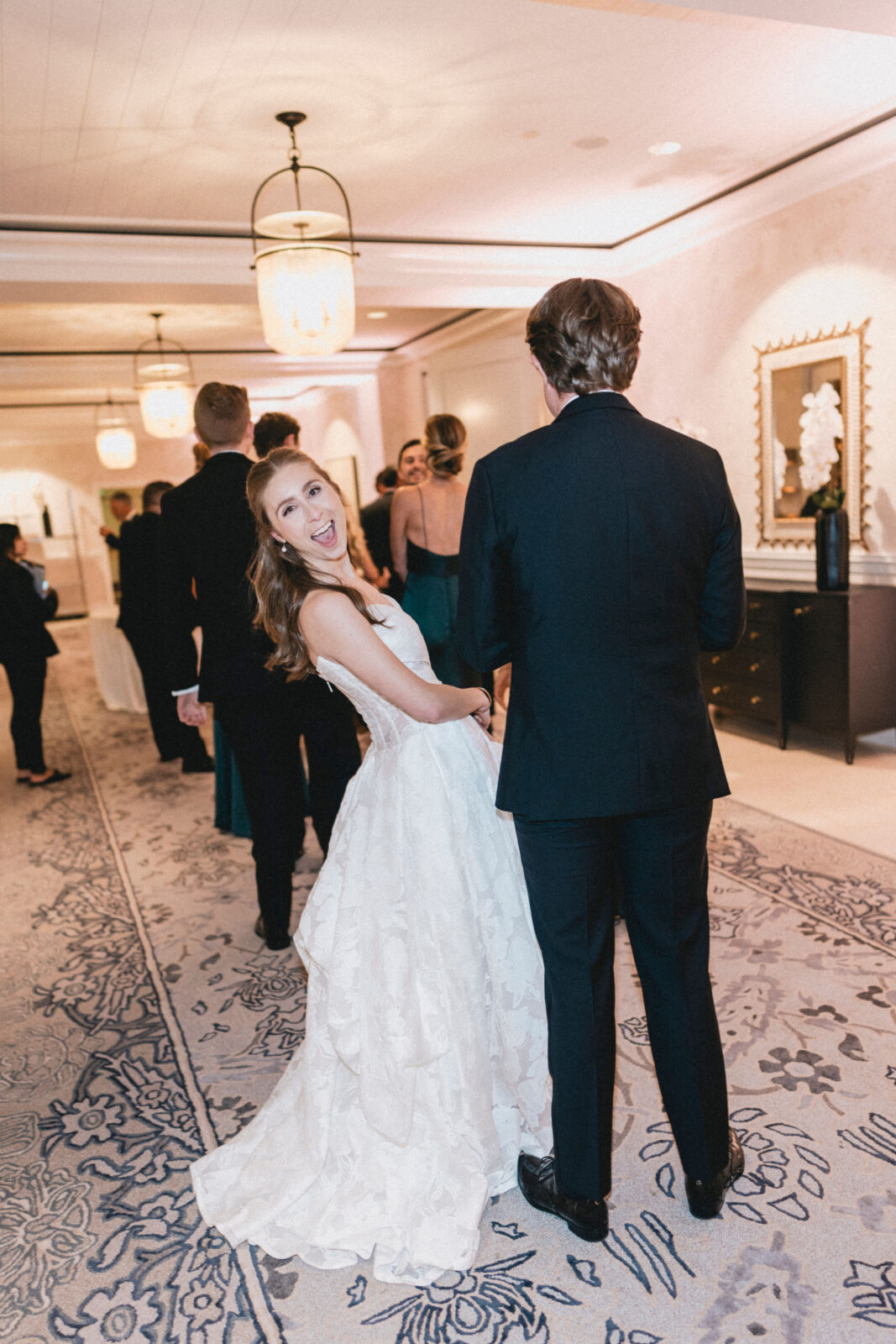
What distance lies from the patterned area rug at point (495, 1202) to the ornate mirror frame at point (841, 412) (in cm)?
200

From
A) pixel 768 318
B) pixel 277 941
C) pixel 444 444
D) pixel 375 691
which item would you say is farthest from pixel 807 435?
pixel 375 691

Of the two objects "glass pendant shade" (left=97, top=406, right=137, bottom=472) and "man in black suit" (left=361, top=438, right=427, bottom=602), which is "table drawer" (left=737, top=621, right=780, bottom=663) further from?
"glass pendant shade" (left=97, top=406, right=137, bottom=472)

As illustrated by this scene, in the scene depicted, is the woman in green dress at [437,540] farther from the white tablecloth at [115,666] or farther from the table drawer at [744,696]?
the white tablecloth at [115,666]

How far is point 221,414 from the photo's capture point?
2979mm

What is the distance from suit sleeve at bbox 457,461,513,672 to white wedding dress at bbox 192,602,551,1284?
13.5 inches

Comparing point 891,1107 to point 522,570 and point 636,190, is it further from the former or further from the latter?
point 636,190

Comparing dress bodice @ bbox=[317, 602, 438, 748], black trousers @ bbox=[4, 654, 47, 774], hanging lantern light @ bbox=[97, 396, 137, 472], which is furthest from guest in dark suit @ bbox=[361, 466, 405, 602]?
hanging lantern light @ bbox=[97, 396, 137, 472]

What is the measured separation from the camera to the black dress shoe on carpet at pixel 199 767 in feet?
18.1

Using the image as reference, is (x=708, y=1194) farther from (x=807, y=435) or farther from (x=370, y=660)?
(x=807, y=435)

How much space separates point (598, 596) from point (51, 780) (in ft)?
16.2

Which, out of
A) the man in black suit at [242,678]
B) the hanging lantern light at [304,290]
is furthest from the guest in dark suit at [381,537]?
the man in black suit at [242,678]

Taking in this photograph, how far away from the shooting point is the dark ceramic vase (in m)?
4.70

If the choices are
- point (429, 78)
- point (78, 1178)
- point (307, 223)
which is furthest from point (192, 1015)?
point (429, 78)

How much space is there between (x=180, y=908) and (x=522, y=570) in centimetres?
257
